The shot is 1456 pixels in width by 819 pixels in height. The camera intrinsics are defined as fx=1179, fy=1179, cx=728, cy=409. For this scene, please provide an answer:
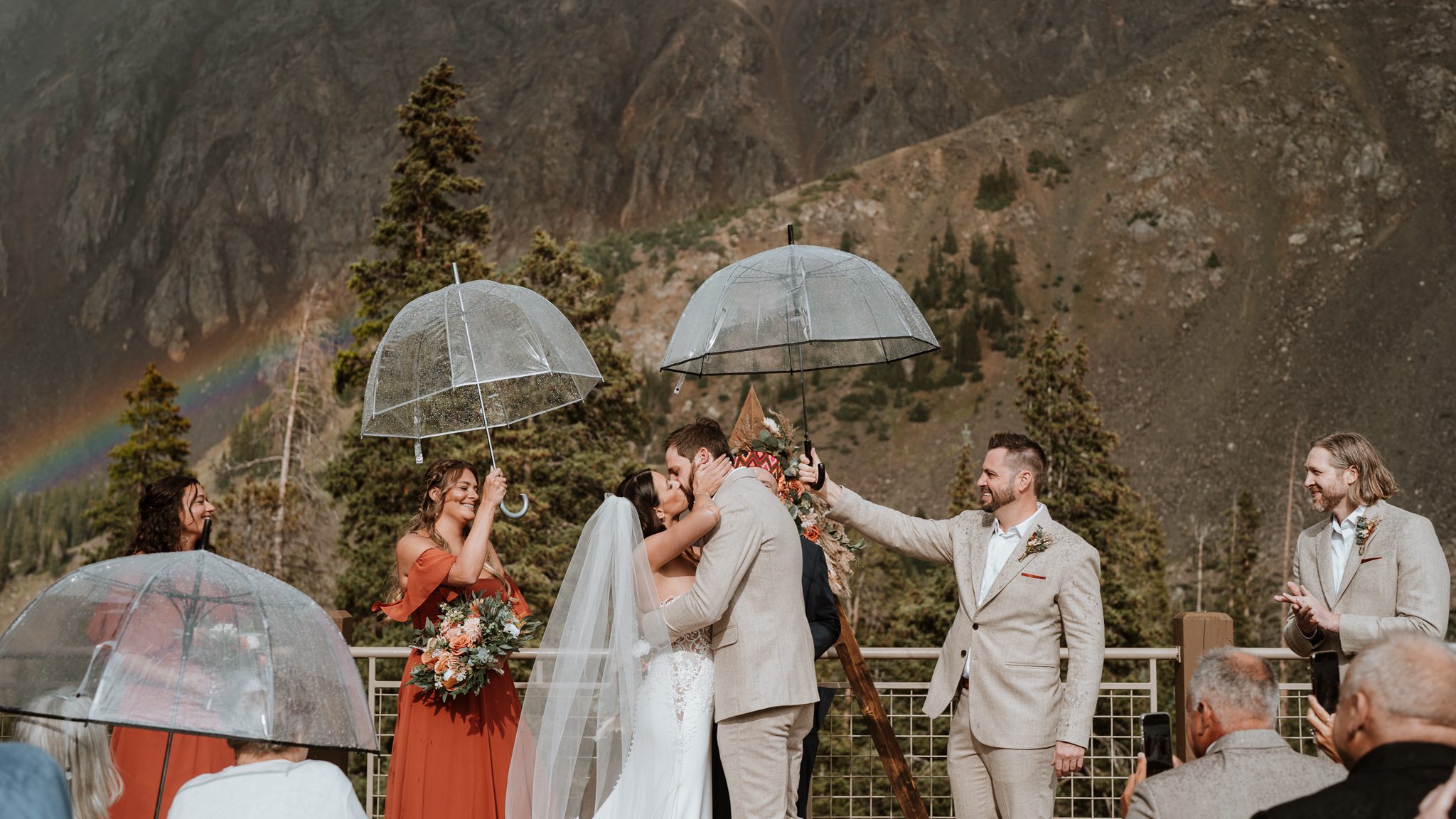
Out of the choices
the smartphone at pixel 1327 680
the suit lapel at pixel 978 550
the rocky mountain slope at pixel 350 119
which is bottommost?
the smartphone at pixel 1327 680

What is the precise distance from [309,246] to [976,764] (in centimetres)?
7297

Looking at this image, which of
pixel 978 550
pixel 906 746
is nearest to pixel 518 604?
pixel 978 550

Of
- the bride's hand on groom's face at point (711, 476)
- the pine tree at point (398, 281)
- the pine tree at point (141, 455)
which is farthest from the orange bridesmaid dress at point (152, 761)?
the pine tree at point (141, 455)

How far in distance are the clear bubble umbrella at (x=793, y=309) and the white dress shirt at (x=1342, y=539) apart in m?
1.58

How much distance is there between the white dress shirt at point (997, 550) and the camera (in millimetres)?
4203

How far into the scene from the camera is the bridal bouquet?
428 cm

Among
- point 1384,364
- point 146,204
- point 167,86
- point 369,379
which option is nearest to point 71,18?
point 167,86

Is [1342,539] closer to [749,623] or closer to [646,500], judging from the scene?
[749,623]

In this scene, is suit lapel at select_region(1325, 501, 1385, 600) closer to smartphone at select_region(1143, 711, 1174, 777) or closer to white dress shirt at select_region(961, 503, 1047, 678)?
white dress shirt at select_region(961, 503, 1047, 678)

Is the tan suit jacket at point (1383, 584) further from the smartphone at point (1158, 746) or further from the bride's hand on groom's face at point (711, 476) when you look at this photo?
the bride's hand on groom's face at point (711, 476)

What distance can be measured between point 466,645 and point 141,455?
92.0 ft

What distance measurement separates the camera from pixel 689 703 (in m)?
4.06

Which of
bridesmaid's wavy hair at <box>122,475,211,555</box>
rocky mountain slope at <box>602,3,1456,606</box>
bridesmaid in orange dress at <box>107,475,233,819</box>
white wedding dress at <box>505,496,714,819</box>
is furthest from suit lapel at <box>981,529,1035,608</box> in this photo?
rocky mountain slope at <box>602,3,1456,606</box>

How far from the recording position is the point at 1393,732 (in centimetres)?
208
